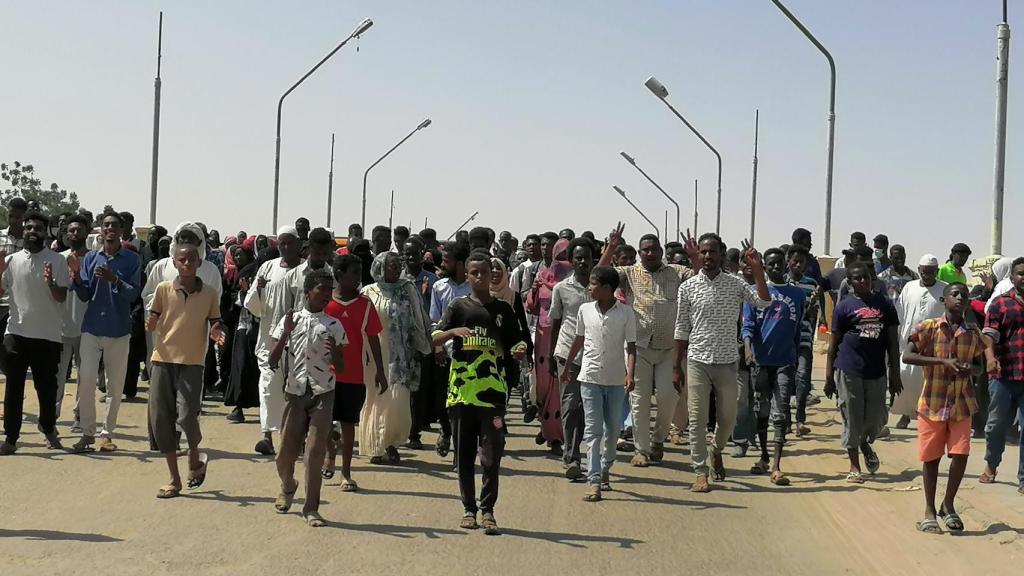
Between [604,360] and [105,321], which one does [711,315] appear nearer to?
[604,360]

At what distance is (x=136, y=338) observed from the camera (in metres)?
16.4

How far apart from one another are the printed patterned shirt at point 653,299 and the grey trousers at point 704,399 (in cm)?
107

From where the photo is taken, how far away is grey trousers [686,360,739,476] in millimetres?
10906

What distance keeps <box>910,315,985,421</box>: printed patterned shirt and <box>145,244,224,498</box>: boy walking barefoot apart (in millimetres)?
5276

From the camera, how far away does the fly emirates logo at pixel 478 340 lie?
905 cm

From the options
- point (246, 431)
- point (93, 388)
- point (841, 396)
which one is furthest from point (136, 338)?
point (841, 396)

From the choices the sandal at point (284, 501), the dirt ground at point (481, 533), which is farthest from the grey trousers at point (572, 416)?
the sandal at point (284, 501)

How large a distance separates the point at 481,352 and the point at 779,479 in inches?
147

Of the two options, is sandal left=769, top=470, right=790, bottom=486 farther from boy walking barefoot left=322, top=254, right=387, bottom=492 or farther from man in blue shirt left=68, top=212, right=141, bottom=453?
man in blue shirt left=68, top=212, right=141, bottom=453

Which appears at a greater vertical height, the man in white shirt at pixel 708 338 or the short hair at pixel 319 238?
the short hair at pixel 319 238

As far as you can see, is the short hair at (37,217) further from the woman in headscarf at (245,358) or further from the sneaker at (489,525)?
the sneaker at (489,525)

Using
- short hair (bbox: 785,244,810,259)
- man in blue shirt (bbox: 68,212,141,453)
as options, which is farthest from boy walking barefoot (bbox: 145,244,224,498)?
short hair (bbox: 785,244,810,259)

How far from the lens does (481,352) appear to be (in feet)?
29.7

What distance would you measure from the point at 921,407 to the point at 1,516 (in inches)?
259
